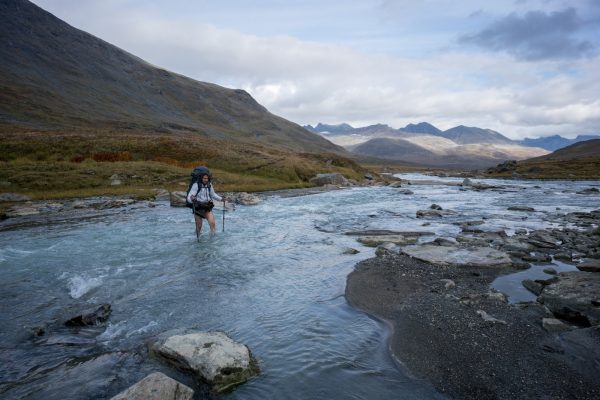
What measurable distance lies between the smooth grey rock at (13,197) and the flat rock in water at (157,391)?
3189cm

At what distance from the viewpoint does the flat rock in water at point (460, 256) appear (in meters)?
14.3

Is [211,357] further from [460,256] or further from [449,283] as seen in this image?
[460,256]

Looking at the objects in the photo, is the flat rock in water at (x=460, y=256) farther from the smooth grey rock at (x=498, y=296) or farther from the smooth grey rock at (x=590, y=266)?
the smooth grey rock at (x=498, y=296)

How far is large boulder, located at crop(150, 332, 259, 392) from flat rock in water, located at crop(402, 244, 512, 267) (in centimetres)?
969

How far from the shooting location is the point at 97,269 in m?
14.3

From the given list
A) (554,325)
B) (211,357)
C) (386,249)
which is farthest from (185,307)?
(386,249)

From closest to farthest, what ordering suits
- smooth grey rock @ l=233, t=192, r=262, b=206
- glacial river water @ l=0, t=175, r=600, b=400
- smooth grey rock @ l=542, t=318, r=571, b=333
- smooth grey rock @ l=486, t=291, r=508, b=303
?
glacial river water @ l=0, t=175, r=600, b=400 → smooth grey rock @ l=542, t=318, r=571, b=333 → smooth grey rock @ l=486, t=291, r=508, b=303 → smooth grey rock @ l=233, t=192, r=262, b=206

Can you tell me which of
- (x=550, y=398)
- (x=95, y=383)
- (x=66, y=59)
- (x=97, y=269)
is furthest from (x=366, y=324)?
(x=66, y=59)

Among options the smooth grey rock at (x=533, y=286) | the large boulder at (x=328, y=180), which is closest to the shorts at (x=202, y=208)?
the smooth grey rock at (x=533, y=286)

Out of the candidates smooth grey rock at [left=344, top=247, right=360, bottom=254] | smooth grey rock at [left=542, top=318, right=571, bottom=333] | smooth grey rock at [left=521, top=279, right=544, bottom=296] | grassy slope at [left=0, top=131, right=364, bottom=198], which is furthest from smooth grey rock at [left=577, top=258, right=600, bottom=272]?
grassy slope at [left=0, top=131, right=364, bottom=198]

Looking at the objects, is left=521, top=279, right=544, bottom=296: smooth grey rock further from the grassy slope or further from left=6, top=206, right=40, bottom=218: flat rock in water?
the grassy slope

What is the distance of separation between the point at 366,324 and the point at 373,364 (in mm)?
1946

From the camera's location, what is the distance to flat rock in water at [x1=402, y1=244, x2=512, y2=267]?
14.3 meters

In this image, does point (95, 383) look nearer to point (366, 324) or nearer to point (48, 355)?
point (48, 355)
